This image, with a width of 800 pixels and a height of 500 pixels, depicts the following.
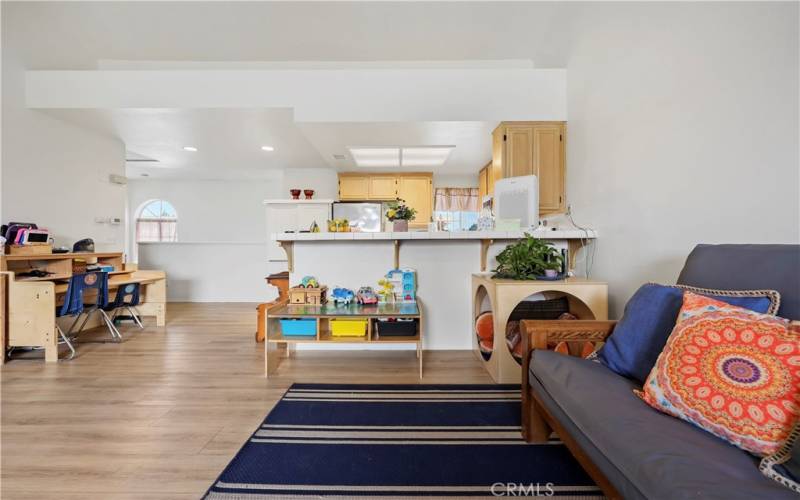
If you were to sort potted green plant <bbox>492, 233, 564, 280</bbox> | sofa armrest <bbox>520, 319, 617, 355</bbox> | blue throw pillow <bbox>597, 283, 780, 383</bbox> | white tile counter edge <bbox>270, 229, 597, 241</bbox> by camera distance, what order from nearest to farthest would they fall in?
blue throw pillow <bbox>597, 283, 780, 383</bbox>
sofa armrest <bbox>520, 319, 617, 355</bbox>
potted green plant <bbox>492, 233, 564, 280</bbox>
white tile counter edge <bbox>270, 229, 597, 241</bbox>

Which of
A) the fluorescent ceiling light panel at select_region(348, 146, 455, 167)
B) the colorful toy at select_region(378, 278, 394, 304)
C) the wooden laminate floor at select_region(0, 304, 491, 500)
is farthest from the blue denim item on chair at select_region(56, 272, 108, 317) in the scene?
the fluorescent ceiling light panel at select_region(348, 146, 455, 167)

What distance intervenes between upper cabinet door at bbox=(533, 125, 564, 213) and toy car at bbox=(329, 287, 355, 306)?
6.78ft

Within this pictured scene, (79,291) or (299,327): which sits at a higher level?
(79,291)

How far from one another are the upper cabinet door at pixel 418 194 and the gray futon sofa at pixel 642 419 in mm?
3683

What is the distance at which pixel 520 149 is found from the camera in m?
3.23

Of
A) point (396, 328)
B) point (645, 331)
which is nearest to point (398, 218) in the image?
point (396, 328)

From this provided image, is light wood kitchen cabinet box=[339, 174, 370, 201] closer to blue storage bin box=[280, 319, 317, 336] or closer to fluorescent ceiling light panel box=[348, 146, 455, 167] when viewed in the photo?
fluorescent ceiling light panel box=[348, 146, 455, 167]

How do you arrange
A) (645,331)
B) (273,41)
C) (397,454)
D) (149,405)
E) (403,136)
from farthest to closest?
(403,136) → (273,41) → (149,405) → (397,454) → (645,331)

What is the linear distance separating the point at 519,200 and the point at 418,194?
92.7 inches

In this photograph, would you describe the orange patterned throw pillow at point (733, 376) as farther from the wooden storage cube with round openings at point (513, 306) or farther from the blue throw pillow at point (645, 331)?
the wooden storage cube with round openings at point (513, 306)

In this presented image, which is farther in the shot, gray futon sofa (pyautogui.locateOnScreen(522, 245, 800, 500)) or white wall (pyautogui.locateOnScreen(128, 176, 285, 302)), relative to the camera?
white wall (pyautogui.locateOnScreen(128, 176, 285, 302))

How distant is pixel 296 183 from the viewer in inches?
210

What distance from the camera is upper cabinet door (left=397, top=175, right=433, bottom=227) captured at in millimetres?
5102

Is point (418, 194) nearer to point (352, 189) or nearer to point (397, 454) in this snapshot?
point (352, 189)
